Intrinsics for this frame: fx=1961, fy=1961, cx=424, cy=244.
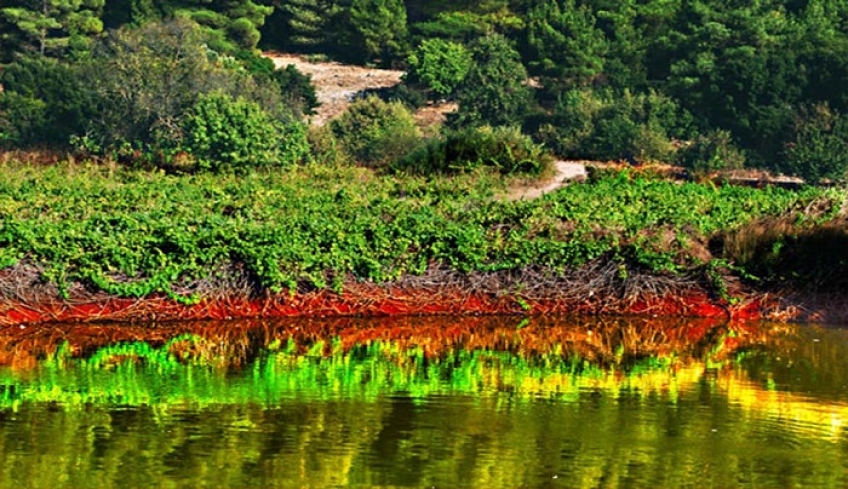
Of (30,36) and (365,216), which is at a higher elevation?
(30,36)

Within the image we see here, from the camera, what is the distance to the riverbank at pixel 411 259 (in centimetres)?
2280

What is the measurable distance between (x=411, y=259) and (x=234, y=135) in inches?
1449

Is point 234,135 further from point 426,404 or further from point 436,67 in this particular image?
point 426,404

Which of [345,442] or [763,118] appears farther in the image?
[763,118]

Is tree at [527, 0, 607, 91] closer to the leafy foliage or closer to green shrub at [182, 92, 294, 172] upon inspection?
green shrub at [182, 92, 294, 172]

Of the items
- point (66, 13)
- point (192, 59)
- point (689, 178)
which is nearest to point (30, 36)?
point (66, 13)

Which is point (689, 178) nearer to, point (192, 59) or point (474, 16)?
point (192, 59)

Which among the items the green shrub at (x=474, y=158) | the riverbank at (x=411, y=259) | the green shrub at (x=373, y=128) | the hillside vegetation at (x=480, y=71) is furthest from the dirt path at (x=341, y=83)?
the riverbank at (x=411, y=259)

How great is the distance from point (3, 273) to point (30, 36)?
62.9 meters

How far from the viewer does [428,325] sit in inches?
923

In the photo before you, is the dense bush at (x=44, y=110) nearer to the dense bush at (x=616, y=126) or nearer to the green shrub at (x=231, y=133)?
the green shrub at (x=231, y=133)

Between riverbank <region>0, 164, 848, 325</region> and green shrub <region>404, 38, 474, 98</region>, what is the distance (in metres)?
54.5

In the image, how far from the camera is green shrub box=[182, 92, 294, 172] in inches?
2370

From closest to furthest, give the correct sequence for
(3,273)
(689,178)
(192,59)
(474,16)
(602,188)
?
(3,273), (602,188), (689,178), (192,59), (474,16)
